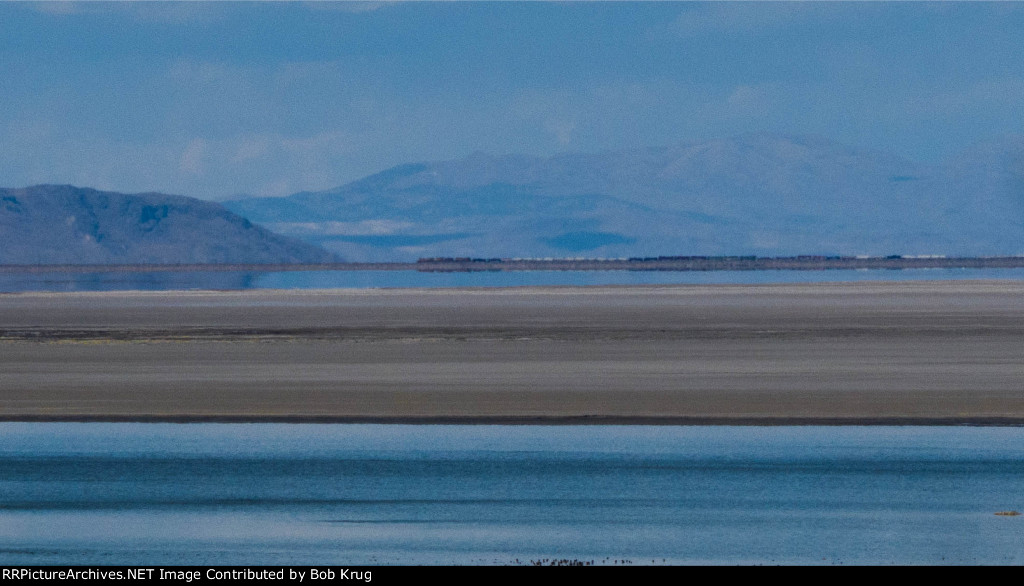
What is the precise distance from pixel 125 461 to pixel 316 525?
5.44 metres

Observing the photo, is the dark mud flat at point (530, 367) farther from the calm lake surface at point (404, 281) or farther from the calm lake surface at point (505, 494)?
the calm lake surface at point (404, 281)

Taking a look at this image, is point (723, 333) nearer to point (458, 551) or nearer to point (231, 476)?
point (231, 476)

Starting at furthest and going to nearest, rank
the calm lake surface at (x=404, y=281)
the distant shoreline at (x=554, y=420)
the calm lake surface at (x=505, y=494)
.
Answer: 1. the calm lake surface at (x=404, y=281)
2. the distant shoreline at (x=554, y=420)
3. the calm lake surface at (x=505, y=494)

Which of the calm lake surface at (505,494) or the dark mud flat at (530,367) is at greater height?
the dark mud flat at (530,367)

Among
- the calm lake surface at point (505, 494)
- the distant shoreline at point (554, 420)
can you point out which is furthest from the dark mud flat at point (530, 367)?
the calm lake surface at point (505, 494)

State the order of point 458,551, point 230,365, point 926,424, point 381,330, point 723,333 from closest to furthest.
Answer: point 458,551 → point 926,424 → point 230,365 → point 723,333 → point 381,330

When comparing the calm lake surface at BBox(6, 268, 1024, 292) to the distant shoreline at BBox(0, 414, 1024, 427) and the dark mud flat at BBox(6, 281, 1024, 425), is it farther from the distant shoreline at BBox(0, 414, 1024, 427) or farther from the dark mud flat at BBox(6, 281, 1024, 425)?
the distant shoreline at BBox(0, 414, 1024, 427)

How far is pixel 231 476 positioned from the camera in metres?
18.9

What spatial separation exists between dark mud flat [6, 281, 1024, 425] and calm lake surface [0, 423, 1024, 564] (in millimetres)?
1916

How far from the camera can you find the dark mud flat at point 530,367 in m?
25.2

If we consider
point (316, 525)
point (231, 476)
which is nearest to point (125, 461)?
point (231, 476)

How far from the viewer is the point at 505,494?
1747 cm

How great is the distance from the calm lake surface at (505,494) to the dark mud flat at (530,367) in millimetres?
1916

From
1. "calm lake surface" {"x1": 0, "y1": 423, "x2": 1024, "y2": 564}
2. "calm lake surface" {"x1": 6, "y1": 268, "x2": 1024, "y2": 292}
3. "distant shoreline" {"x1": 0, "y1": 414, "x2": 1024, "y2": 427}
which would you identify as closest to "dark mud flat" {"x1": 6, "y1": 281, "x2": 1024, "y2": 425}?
"distant shoreline" {"x1": 0, "y1": 414, "x2": 1024, "y2": 427}
